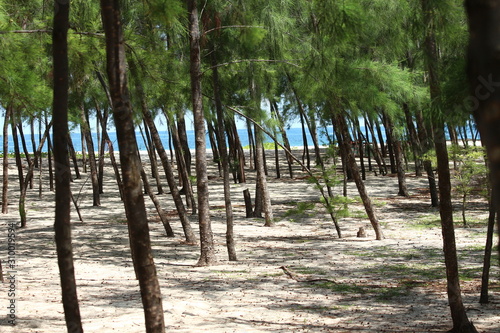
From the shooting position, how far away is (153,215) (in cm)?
2075

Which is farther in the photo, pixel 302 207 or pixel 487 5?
pixel 302 207

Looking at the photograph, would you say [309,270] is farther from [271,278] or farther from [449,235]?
[449,235]

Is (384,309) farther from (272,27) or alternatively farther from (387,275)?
(272,27)

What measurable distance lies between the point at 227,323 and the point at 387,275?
420cm

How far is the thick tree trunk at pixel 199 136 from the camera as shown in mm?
11797

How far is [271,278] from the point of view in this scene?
429 inches

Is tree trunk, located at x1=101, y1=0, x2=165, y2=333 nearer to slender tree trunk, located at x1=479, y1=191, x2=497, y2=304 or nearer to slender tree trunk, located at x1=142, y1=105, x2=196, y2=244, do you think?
slender tree trunk, located at x1=479, y1=191, x2=497, y2=304

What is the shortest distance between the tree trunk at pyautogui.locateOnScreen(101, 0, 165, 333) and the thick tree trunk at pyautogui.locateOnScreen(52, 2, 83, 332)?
364mm

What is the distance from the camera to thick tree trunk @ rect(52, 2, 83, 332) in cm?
465

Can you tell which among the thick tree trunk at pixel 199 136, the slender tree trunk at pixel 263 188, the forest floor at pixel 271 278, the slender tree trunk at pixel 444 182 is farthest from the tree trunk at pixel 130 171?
the slender tree trunk at pixel 263 188

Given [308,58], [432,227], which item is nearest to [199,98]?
[308,58]

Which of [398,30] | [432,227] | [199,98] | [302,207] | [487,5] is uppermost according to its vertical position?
[398,30]

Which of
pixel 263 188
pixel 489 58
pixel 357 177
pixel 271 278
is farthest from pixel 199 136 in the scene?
pixel 489 58

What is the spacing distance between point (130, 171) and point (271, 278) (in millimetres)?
6505
